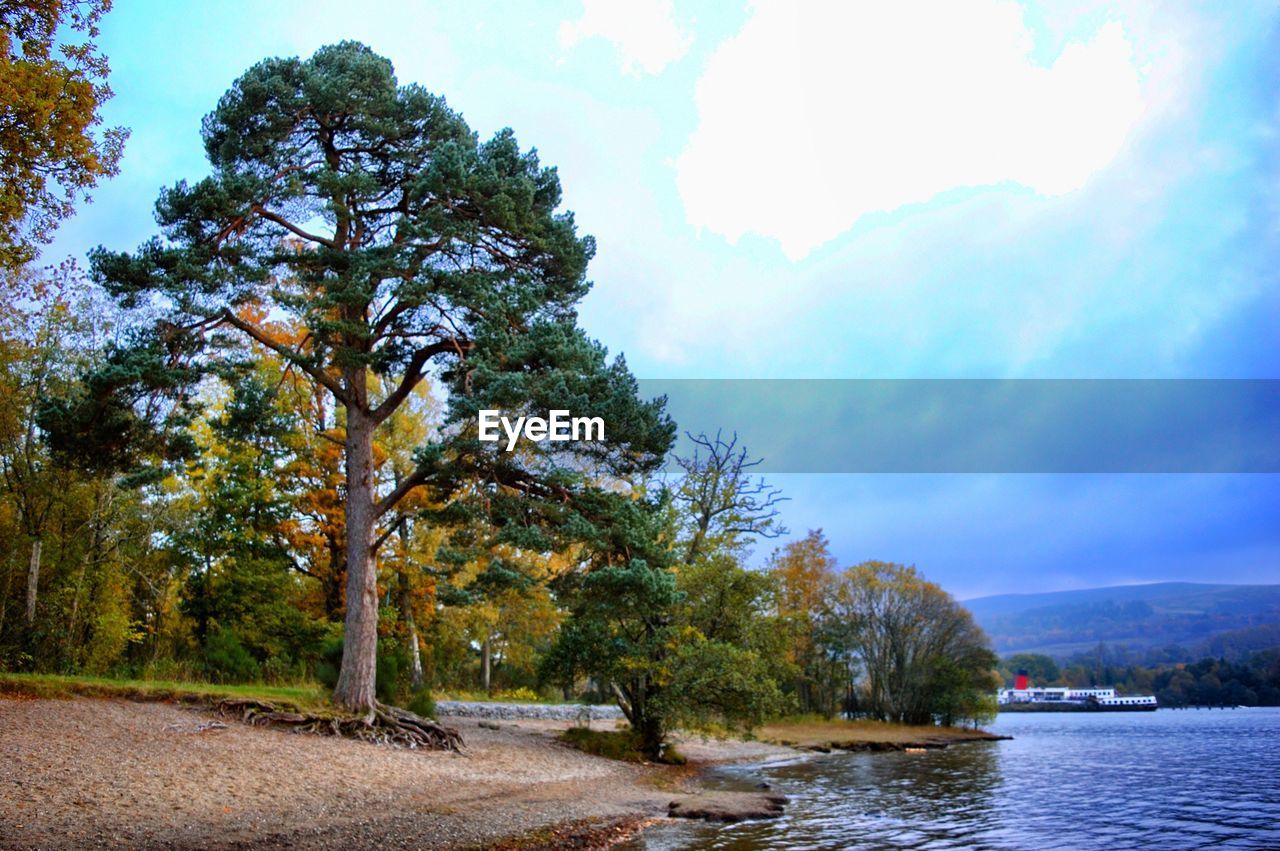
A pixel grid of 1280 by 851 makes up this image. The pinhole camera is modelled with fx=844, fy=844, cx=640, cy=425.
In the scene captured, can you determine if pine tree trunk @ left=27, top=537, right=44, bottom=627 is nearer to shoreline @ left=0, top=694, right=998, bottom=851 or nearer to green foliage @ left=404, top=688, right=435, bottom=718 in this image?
shoreline @ left=0, top=694, right=998, bottom=851

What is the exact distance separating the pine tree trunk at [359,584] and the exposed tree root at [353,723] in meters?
0.50

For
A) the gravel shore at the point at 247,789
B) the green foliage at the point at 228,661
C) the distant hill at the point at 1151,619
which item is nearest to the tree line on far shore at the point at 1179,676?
the distant hill at the point at 1151,619

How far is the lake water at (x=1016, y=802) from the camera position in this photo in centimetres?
1258

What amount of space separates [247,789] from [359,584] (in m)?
6.53

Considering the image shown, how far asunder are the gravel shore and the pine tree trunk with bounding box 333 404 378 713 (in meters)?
1.67

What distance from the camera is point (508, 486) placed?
16.6 meters

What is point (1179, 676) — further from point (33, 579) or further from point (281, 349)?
point (33, 579)

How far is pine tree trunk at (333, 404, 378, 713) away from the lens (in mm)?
16828

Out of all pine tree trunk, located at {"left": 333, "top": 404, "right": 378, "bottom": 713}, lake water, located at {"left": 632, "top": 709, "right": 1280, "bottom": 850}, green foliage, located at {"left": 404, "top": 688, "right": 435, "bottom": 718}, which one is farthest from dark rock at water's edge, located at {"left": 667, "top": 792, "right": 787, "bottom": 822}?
green foliage, located at {"left": 404, "top": 688, "right": 435, "bottom": 718}

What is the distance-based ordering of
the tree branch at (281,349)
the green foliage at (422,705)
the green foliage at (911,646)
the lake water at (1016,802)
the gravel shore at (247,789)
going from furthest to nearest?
the green foliage at (911,646)
the green foliage at (422,705)
the tree branch at (281,349)
the lake water at (1016,802)
the gravel shore at (247,789)

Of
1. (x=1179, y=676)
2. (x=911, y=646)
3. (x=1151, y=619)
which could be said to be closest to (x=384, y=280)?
(x=911, y=646)

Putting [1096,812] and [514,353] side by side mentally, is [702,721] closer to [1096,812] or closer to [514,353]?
[1096,812]

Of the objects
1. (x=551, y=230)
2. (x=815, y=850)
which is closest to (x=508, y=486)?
(x=551, y=230)

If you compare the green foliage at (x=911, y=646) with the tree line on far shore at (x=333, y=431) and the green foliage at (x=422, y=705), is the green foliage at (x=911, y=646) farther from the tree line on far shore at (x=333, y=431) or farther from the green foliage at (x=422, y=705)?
the green foliage at (x=422, y=705)
